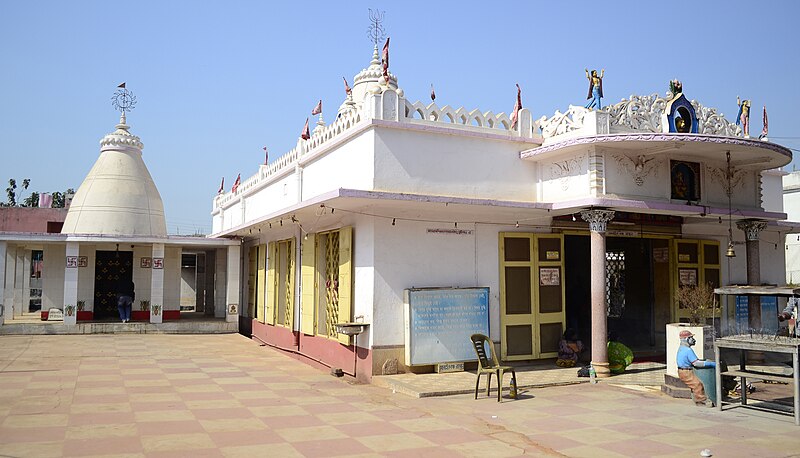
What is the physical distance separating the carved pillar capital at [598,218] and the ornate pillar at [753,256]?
170 inches

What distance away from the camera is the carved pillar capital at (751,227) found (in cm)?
1333

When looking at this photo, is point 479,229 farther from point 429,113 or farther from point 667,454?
point 667,454

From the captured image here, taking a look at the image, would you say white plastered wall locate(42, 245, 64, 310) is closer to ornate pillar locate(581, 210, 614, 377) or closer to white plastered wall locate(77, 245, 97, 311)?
white plastered wall locate(77, 245, 97, 311)

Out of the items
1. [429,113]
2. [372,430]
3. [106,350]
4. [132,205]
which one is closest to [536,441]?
[372,430]

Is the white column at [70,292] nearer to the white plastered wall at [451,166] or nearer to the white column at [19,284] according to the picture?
the white column at [19,284]

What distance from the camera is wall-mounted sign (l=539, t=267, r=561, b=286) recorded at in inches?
489

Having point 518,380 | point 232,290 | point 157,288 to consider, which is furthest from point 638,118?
point 157,288

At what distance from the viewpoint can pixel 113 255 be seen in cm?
2136

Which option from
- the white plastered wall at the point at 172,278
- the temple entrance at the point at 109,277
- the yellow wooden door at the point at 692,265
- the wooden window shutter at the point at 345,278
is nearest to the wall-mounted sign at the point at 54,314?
the temple entrance at the point at 109,277

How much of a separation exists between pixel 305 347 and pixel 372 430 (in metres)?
6.78

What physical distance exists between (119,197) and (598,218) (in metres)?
17.5

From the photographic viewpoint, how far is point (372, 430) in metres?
7.39

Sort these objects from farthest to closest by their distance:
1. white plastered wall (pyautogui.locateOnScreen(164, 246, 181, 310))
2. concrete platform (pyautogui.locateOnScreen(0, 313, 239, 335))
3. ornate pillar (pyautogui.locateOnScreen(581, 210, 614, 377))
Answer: white plastered wall (pyautogui.locateOnScreen(164, 246, 181, 310))
concrete platform (pyautogui.locateOnScreen(0, 313, 239, 335))
ornate pillar (pyautogui.locateOnScreen(581, 210, 614, 377))

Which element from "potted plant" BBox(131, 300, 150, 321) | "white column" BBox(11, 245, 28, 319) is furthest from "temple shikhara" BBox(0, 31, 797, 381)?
"white column" BBox(11, 245, 28, 319)
